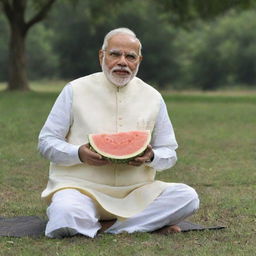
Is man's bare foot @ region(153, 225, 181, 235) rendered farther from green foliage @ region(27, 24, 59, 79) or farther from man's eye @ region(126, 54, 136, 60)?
green foliage @ region(27, 24, 59, 79)

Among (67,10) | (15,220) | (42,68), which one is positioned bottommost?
(42,68)

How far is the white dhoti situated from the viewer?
489 cm

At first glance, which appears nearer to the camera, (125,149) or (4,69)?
(125,149)

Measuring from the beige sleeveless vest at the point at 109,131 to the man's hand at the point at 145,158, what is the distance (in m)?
0.25

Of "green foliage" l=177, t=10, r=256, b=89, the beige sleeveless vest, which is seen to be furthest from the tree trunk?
"green foliage" l=177, t=10, r=256, b=89

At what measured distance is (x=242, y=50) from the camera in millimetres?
65562

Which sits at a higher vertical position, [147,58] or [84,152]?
[84,152]

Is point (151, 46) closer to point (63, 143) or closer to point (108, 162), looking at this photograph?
point (63, 143)

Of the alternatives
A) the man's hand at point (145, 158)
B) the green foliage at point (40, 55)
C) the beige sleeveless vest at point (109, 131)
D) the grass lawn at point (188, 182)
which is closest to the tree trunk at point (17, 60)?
the grass lawn at point (188, 182)

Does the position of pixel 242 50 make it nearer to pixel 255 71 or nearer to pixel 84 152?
pixel 255 71

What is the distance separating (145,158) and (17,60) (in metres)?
22.3

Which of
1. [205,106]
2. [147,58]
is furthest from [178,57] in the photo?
[205,106]

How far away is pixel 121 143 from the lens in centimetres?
503

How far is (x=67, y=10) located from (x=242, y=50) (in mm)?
19352
